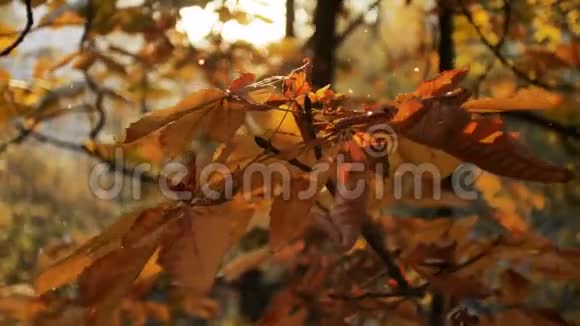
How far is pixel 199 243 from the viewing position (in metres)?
0.46

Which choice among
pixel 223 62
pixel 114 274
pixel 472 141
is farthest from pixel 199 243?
pixel 223 62

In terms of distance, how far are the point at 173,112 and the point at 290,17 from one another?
975 mm

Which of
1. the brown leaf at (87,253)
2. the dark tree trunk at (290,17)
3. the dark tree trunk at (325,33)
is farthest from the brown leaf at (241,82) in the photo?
the dark tree trunk at (290,17)

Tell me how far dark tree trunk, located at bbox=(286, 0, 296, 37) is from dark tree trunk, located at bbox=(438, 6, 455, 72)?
279 mm

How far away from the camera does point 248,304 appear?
6.51 feet

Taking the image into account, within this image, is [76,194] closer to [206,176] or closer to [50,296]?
[50,296]

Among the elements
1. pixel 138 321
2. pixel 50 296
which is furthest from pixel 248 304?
pixel 50 296

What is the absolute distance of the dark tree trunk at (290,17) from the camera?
1377 mm

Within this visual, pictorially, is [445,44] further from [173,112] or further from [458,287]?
[173,112]

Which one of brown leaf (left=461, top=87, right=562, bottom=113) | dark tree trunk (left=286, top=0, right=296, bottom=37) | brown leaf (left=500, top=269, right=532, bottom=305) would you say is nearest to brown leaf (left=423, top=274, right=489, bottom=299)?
brown leaf (left=500, top=269, right=532, bottom=305)

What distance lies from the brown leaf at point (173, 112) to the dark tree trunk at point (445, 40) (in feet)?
2.64

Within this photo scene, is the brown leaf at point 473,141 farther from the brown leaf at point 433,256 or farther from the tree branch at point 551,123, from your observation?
the tree branch at point 551,123

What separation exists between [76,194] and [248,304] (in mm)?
5029

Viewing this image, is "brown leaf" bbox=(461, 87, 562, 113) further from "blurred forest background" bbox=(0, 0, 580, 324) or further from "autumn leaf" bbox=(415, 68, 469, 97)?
"blurred forest background" bbox=(0, 0, 580, 324)
